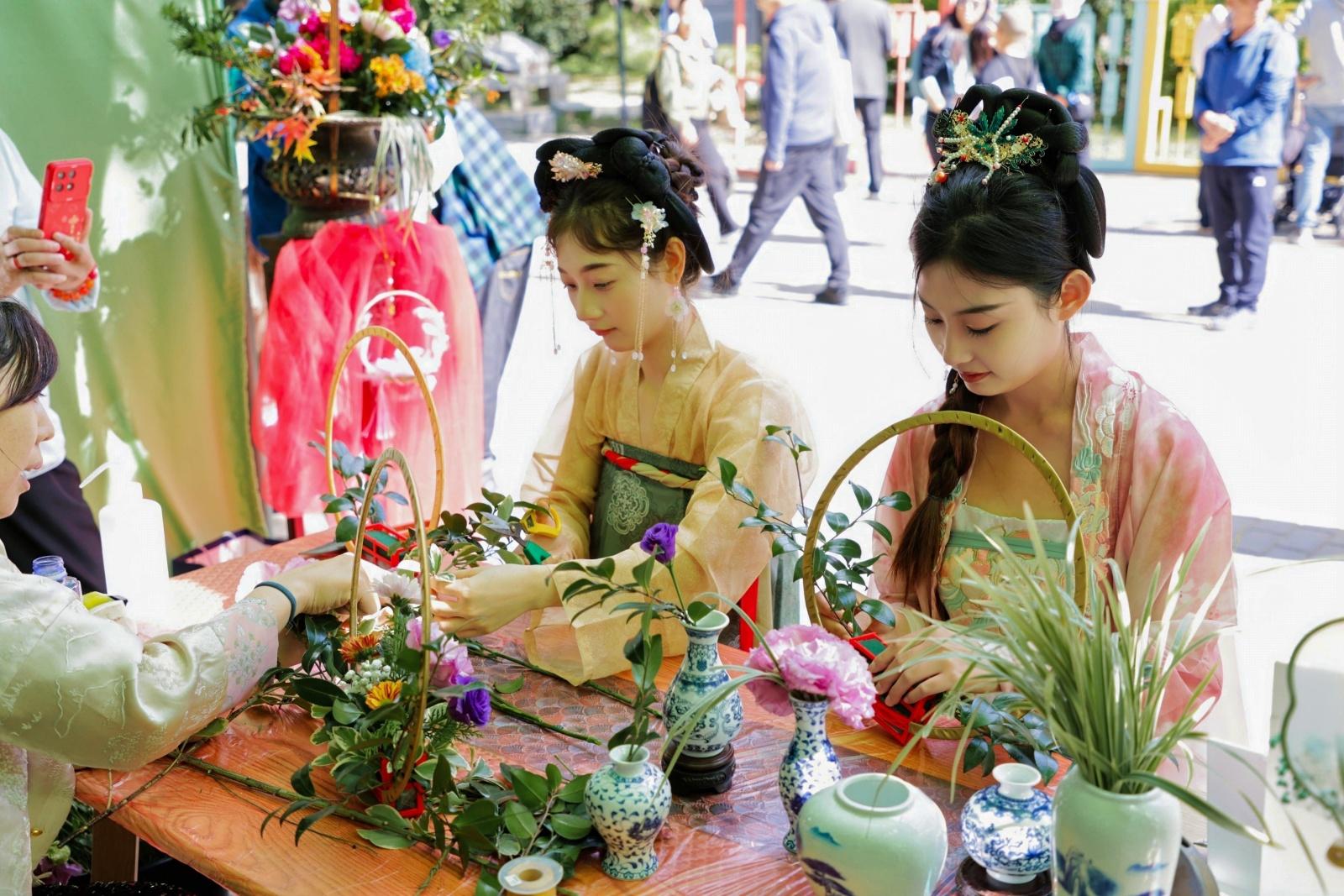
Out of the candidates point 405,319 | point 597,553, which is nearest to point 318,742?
point 597,553

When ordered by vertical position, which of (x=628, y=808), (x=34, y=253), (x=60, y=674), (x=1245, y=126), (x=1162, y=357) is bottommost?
(x=1162, y=357)

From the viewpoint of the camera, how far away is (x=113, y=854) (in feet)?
5.93

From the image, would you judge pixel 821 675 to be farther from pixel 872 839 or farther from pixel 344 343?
pixel 344 343

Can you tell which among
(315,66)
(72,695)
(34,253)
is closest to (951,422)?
(72,695)

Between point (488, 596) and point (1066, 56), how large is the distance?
743 cm

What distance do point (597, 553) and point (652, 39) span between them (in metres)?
16.0

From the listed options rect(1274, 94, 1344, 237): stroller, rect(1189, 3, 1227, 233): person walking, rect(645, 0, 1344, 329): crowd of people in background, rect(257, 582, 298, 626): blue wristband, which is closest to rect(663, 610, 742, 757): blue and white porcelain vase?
rect(257, 582, 298, 626): blue wristband

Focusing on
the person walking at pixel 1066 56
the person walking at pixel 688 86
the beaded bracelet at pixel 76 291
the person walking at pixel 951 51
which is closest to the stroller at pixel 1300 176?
the person walking at pixel 1066 56

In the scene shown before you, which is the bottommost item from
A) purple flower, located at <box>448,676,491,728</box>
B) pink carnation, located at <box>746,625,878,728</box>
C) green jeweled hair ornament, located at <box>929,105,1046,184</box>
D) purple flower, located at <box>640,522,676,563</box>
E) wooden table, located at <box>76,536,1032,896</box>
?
wooden table, located at <box>76,536,1032,896</box>

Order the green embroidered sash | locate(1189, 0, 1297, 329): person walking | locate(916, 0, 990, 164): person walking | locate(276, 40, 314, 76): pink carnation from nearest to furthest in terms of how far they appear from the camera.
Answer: the green embroidered sash < locate(276, 40, 314, 76): pink carnation < locate(1189, 0, 1297, 329): person walking < locate(916, 0, 990, 164): person walking

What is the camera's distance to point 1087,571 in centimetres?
137

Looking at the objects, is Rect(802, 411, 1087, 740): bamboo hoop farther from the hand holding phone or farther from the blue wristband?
the hand holding phone

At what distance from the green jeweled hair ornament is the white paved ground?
34cm

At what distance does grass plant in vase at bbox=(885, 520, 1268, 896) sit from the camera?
1.12 metres
